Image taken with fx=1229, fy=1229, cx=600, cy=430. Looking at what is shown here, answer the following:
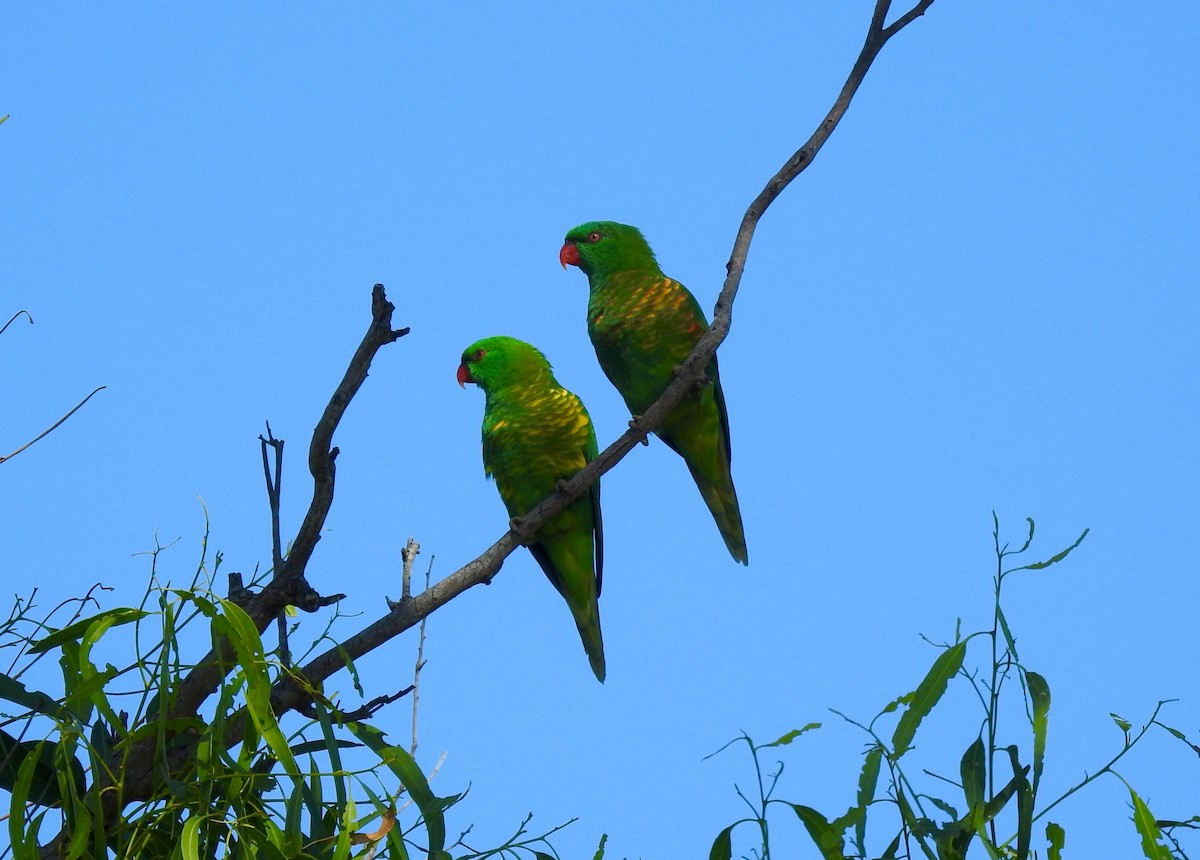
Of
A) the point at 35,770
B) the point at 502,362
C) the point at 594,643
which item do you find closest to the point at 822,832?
the point at 35,770

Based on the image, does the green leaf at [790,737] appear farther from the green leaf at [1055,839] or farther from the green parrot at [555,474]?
the green parrot at [555,474]

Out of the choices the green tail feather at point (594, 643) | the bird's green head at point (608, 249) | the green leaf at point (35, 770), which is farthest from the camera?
the bird's green head at point (608, 249)

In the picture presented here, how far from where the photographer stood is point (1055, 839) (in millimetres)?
1844

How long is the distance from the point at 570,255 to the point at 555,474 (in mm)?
1185

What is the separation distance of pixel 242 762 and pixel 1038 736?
1.28m

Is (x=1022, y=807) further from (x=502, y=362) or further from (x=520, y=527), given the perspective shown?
(x=502, y=362)

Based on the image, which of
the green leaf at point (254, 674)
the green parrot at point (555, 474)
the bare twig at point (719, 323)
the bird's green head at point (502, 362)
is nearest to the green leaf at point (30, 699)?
the green leaf at point (254, 674)

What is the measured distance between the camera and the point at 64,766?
194 centimetres

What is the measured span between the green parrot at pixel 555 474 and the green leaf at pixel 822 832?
2.23 m

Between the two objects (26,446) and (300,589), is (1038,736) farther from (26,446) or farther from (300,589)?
(26,446)

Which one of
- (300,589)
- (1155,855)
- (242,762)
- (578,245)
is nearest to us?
(1155,855)

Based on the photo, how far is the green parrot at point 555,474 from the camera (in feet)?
14.2

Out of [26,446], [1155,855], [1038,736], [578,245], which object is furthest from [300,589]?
[578,245]

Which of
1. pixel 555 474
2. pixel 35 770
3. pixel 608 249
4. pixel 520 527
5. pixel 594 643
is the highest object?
pixel 608 249
